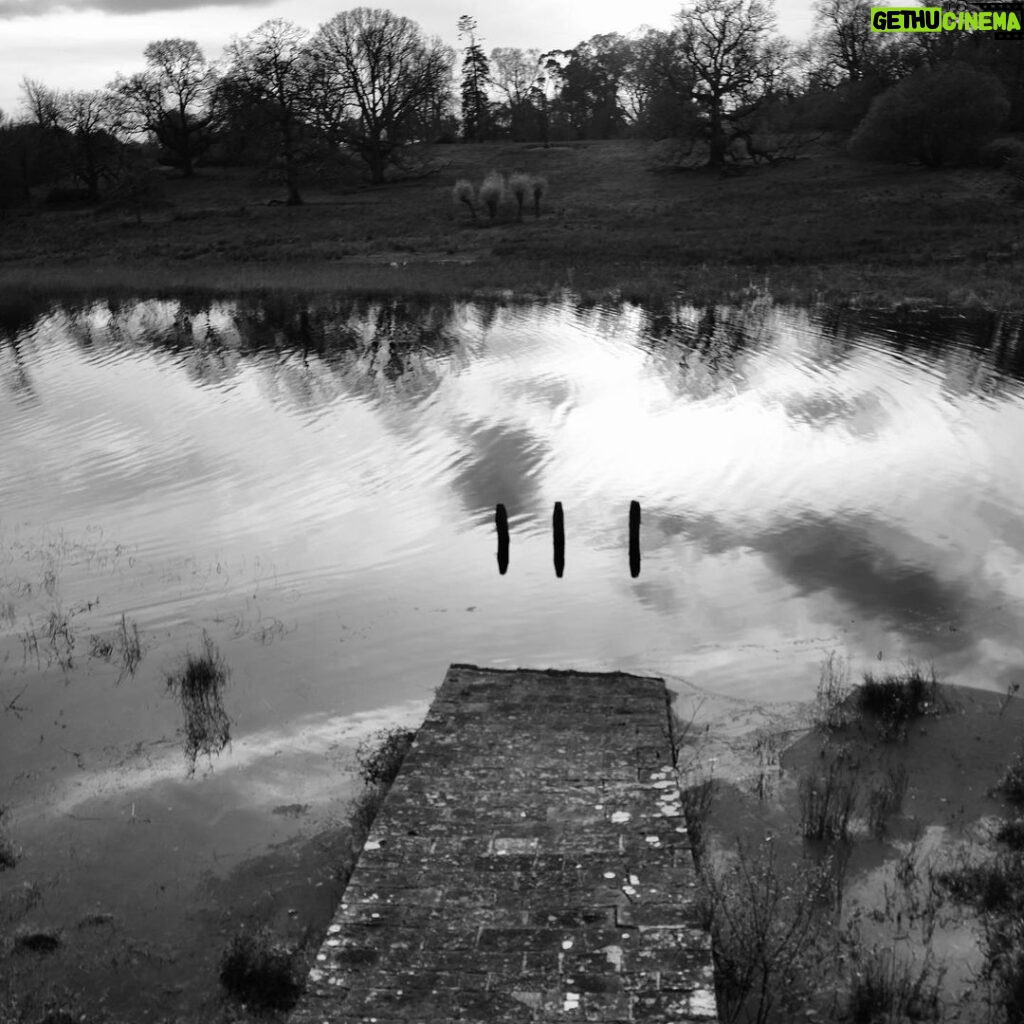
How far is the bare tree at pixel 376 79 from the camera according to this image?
71062 millimetres

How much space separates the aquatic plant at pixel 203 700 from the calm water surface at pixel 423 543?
0.36ft

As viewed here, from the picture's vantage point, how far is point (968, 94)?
54.6m

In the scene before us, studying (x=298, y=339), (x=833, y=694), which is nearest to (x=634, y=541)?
(x=833, y=694)

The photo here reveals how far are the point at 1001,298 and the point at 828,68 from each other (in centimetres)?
6381

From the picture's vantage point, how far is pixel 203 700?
9.35 meters

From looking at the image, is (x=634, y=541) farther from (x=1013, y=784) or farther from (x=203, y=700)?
(x=1013, y=784)

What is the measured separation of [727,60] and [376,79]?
2507 centimetres

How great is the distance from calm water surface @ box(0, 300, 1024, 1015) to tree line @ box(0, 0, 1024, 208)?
37855 millimetres

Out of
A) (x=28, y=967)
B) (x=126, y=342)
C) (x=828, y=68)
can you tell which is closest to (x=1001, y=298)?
(x=126, y=342)

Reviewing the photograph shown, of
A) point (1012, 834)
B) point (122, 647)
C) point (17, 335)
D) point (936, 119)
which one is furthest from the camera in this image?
point (936, 119)

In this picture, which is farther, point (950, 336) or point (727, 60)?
point (727, 60)

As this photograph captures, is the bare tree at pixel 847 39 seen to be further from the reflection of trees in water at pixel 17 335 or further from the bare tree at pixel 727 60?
the reflection of trees in water at pixel 17 335

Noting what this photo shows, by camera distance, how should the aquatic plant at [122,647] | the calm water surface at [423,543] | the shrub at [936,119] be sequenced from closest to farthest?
the calm water surface at [423,543] → the aquatic plant at [122,647] → the shrub at [936,119]

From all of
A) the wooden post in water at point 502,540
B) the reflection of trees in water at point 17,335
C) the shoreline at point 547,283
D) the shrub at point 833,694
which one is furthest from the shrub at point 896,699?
the shoreline at point 547,283
